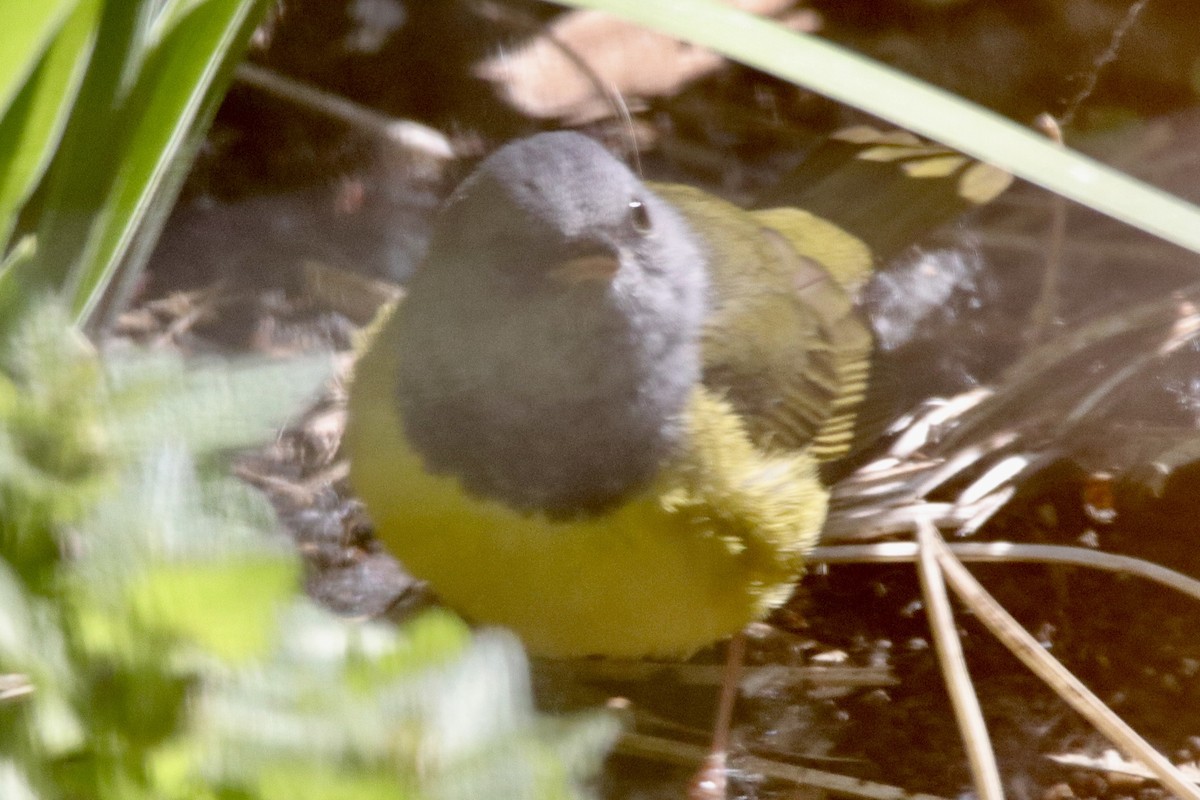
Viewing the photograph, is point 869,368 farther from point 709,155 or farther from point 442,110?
point 442,110

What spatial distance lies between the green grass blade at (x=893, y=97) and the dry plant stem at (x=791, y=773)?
0.61 meters

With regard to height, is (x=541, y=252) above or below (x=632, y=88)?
below

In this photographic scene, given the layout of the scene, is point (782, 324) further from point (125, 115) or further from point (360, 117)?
point (125, 115)

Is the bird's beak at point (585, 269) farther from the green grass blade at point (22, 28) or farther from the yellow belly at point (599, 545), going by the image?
the green grass blade at point (22, 28)

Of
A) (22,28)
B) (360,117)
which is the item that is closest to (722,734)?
(360,117)

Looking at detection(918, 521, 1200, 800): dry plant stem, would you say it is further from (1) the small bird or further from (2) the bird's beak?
(2) the bird's beak

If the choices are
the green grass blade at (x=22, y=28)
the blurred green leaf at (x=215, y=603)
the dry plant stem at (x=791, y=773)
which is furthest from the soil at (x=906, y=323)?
the blurred green leaf at (x=215, y=603)

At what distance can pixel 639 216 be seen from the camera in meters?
1.12

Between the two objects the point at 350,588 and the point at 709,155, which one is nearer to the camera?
the point at 350,588

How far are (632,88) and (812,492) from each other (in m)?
0.57

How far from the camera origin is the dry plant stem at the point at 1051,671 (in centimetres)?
108

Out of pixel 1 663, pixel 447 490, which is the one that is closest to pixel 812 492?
pixel 447 490

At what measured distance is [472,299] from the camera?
3.32 ft

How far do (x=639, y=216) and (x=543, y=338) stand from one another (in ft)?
0.66
